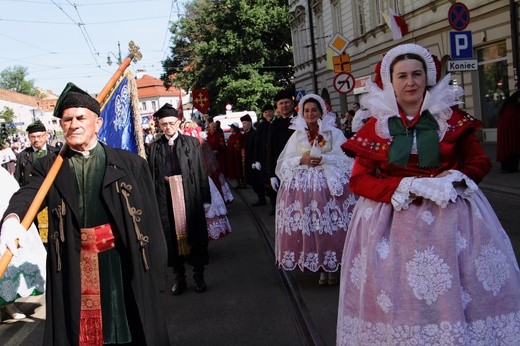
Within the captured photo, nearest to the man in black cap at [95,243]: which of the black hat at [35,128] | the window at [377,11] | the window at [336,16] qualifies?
the black hat at [35,128]

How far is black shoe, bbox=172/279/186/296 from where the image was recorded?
6.64m

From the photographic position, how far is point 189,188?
6.60m

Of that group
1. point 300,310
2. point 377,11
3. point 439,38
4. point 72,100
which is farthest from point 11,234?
point 377,11

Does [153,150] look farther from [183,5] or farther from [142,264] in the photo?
[183,5]

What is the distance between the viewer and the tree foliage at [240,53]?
137ft

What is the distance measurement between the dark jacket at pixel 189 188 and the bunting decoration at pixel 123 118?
2.07 m

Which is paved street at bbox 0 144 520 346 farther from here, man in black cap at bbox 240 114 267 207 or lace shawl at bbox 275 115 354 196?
man in black cap at bbox 240 114 267 207

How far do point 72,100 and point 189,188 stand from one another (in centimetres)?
318

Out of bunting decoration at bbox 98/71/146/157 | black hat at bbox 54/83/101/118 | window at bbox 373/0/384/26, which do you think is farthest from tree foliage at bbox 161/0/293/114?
black hat at bbox 54/83/101/118

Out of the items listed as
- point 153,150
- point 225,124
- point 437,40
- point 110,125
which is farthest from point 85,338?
point 225,124

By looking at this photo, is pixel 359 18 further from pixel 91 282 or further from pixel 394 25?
pixel 91 282

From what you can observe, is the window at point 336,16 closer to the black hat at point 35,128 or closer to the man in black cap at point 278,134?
the man in black cap at point 278,134

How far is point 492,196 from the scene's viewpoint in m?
10.9

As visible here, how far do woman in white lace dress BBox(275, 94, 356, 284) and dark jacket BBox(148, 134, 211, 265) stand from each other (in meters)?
0.79
